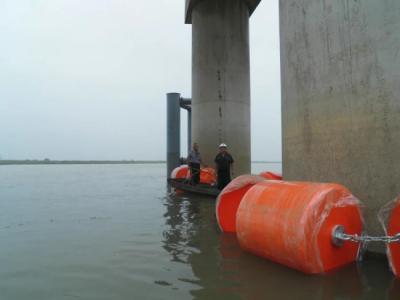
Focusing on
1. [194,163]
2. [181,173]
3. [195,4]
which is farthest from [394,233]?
[195,4]

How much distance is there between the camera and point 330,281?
13.6 ft

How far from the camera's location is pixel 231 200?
22.3 ft

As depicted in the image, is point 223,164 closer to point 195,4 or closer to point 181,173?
point 181,173

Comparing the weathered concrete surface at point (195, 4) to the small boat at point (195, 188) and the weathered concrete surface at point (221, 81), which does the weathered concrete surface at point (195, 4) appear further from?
the small boat at point (195, 188)

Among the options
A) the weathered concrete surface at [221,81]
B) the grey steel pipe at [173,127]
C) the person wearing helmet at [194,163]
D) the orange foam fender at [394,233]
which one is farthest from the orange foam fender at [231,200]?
the grey steel pipe at [173,127]

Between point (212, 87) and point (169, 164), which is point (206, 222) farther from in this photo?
point (169, 164)

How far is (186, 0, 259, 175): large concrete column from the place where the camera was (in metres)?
15.3

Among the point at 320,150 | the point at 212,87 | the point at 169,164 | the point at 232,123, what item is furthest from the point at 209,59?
the point at 320,150

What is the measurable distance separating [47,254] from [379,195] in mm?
4609

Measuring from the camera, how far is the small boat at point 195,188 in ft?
38.4

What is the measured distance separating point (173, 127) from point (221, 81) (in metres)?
6.32

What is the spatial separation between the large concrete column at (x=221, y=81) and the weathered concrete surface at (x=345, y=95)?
345 inches

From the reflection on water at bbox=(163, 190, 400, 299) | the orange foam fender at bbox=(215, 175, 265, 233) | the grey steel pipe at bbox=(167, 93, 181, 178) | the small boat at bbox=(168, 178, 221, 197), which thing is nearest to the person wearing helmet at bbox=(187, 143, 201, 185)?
the small boat at bbox=(168, 178, 221, 197)

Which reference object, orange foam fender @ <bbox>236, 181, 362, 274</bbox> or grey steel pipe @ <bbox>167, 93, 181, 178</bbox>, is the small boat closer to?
grey steel pipe @ <bbox>167, 93, 181, 178</bbox>
